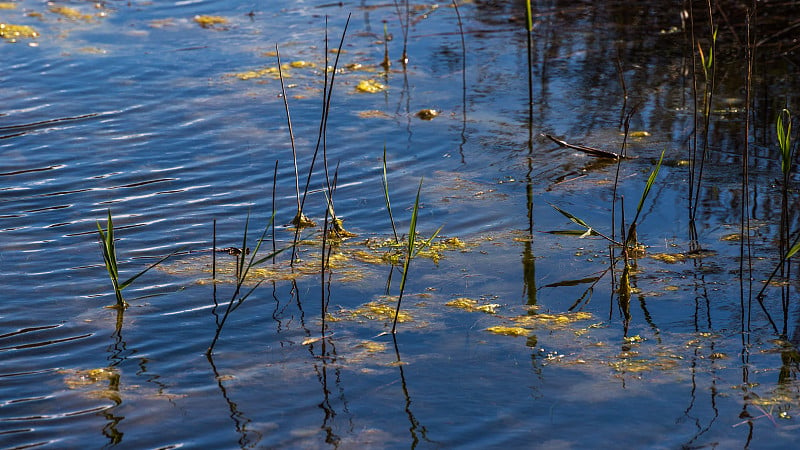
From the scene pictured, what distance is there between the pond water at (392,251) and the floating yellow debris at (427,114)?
2.5 inches

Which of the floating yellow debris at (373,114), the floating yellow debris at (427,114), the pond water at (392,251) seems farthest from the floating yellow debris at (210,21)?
the floating yellow debris at (427,114)

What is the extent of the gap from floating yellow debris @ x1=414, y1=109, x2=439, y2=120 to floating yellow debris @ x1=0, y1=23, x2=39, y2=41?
3.64 metres

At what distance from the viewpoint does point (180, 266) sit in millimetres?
3875

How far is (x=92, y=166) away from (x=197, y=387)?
7.96 feet

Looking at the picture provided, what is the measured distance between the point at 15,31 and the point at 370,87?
130 inches

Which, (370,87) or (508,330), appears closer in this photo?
(508,330)

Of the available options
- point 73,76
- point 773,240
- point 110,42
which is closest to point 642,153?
point 773,240

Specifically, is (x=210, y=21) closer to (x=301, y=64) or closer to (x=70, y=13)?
(x=70, y=13)

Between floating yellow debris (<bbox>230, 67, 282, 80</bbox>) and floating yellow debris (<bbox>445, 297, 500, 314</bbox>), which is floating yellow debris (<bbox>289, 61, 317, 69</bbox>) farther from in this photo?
floating yellow debris (<bbox>445, 297, 500, 314</bbox>)

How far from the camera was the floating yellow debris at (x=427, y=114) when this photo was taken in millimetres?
5785

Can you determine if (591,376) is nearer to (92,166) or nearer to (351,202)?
(351,202)

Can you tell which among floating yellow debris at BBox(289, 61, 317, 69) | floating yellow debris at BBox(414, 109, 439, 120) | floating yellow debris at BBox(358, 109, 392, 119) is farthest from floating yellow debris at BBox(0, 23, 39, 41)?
floating yellow debris at BBox(414, 109, 439, 120)

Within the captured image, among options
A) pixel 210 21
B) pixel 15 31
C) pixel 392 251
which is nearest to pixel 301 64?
pixel 210 21

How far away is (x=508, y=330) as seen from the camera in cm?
330
